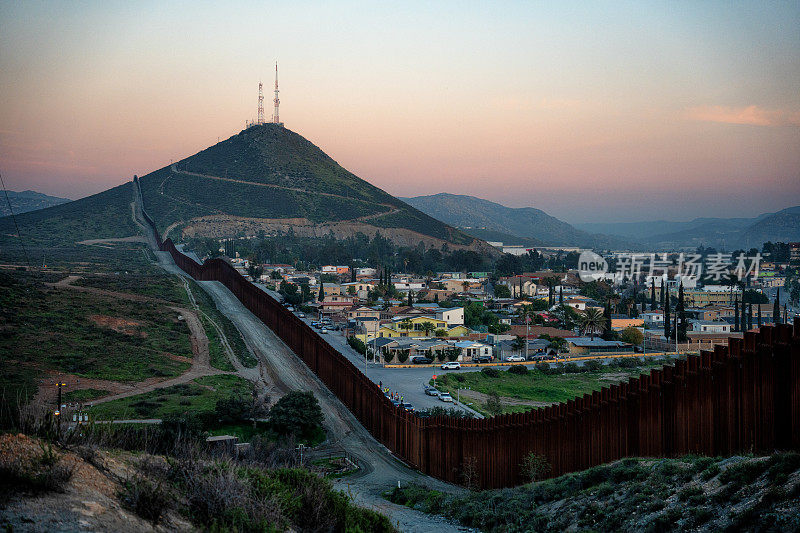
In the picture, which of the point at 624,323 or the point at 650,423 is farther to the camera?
the point at 624,323

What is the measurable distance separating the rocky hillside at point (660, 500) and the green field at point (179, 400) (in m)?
17.3

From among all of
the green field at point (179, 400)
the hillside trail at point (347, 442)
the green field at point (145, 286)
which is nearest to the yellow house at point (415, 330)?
the hillside trail at point (347, 442)

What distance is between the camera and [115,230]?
158500 millimetres

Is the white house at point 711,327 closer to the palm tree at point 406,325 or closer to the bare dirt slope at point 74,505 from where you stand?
the palm tree at point 406,325

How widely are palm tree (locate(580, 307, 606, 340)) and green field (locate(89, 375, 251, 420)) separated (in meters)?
47.4

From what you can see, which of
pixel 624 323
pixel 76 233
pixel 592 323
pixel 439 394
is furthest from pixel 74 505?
pixel 76 233

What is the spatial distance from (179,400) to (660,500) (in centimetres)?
2550

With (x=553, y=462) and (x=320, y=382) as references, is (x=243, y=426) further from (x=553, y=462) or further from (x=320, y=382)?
(x=553, y=462)

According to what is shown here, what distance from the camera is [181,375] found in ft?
122

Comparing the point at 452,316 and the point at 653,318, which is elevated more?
the point at 452,316

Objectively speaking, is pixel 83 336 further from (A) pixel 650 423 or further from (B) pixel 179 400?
(A) pixel 650 423

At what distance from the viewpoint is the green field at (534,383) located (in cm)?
4809

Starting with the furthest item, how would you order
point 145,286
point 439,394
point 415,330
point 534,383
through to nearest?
point 415,330
point 145,286
point 534,383
point 439,394

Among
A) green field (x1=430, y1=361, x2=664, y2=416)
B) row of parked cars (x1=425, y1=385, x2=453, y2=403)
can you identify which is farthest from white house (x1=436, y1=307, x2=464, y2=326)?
row of parked cars (x1=425, y1=385, x2=453, y2=403)
